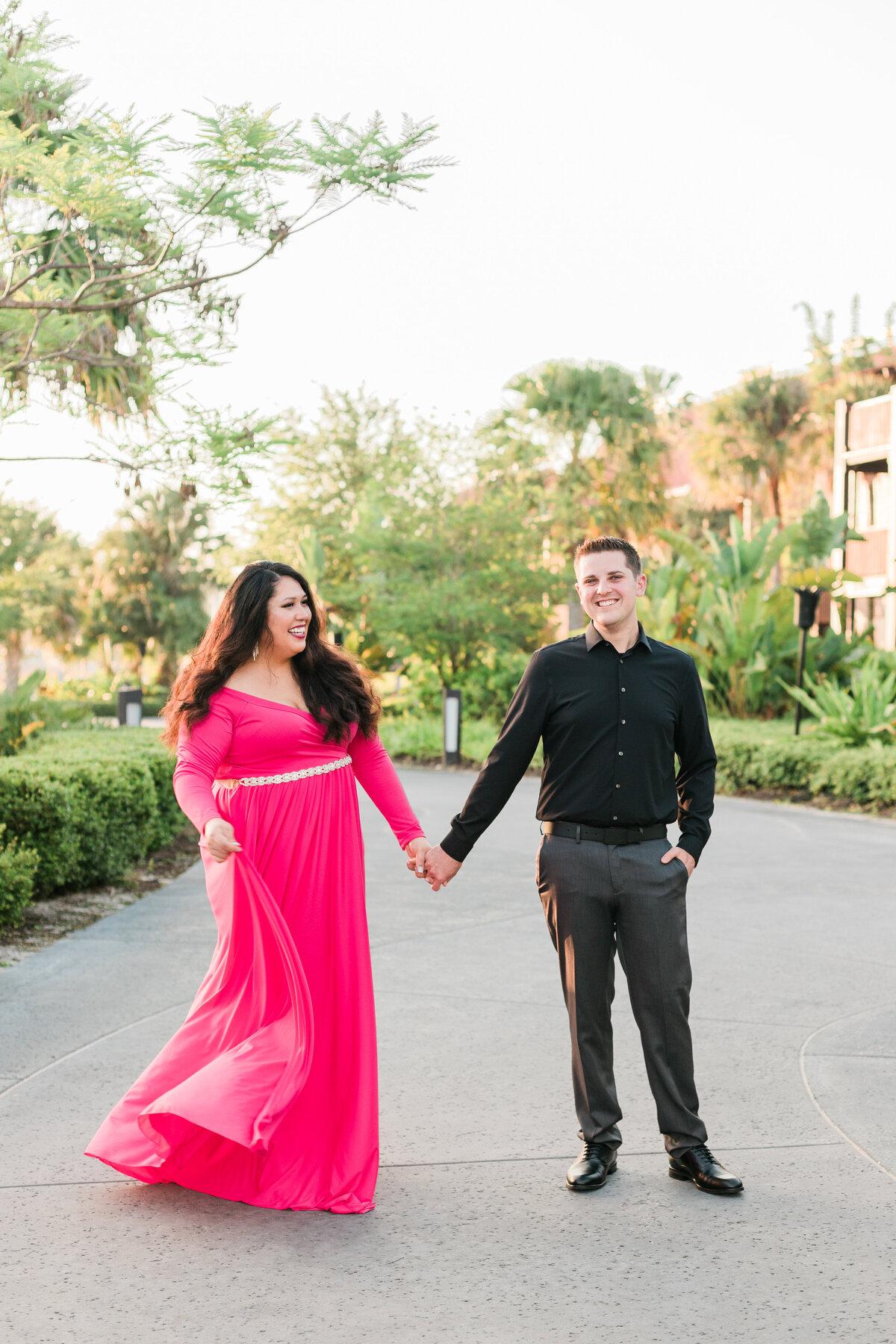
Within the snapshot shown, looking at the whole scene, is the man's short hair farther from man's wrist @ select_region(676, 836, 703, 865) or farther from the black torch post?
the black torch post

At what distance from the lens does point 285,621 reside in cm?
425

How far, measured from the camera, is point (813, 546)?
70.4ft

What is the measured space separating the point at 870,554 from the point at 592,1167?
29256 millimetres

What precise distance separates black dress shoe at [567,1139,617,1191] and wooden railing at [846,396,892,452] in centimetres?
2923

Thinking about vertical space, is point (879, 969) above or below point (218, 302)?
below

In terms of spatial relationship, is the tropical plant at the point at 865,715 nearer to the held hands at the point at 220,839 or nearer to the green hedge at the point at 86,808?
the green hedge at the point at 86,808

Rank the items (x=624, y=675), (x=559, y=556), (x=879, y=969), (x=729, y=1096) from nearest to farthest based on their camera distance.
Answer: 1. (x=624, y=675)
2. (x=729, y=1096)
3. (x=879, y=969)
4. (x=559, y=556)

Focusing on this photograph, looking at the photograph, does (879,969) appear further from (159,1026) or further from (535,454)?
(535,454)

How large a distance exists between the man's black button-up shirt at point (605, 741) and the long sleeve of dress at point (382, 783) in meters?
0.19

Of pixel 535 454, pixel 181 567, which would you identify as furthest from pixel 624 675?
pixel 181 567

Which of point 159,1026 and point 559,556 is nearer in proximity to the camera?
point 159,1026

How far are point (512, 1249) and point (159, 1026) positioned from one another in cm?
264

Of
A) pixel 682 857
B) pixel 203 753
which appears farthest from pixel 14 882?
Answer: pixel 682 857

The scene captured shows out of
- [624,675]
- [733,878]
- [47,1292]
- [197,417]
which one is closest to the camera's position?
[47,1292]
